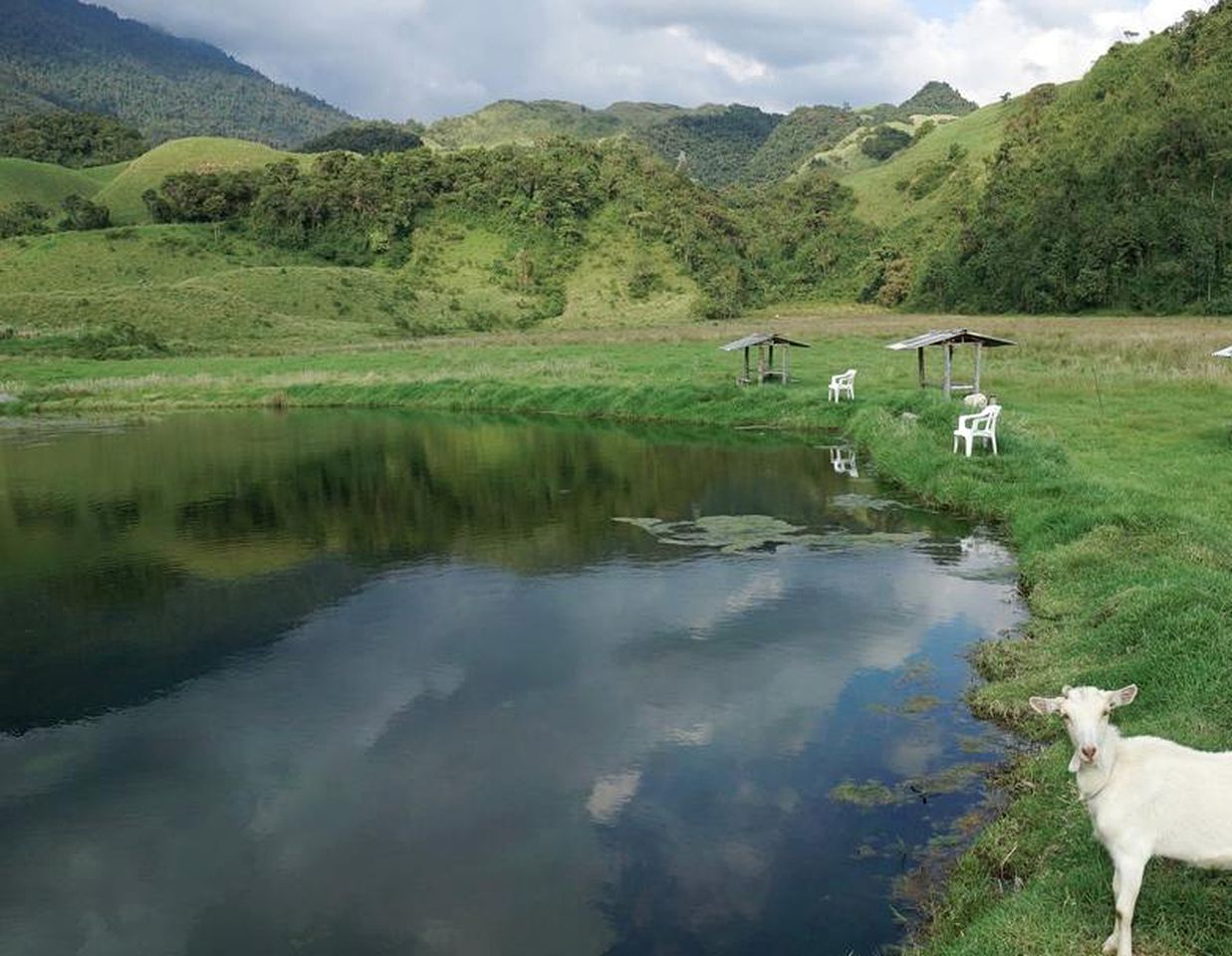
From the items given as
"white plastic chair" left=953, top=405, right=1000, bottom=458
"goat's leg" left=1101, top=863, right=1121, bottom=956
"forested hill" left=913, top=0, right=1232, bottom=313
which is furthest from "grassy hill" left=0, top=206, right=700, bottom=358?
"goat's leg" left=1101, top=863, right=1121, bottom=956

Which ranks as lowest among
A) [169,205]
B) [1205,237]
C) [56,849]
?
[56,849]

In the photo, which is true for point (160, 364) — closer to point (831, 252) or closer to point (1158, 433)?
point (1158, 433)

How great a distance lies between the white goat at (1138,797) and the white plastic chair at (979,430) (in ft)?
54.4

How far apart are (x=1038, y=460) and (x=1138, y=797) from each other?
15.9 meters

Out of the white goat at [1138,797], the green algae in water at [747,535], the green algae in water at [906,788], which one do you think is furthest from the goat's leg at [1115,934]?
the green algae in water at [747,535]

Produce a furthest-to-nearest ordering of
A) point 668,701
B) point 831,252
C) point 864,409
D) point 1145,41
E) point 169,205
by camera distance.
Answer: point 831,252, point 169,205, point 1145,41, point 864,409, point 668,701

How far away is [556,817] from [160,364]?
54.3 metres

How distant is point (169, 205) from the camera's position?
A: 4262 inches

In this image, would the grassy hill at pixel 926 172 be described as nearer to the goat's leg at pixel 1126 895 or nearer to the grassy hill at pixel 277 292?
the grassy hill at pixel 277 292

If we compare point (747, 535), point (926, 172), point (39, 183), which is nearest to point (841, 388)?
point (747, 535)

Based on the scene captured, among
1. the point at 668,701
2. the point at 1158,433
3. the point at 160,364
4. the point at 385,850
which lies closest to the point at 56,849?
the point at 385,850

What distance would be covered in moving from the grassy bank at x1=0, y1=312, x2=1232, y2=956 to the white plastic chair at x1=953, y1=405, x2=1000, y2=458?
44 centimetres

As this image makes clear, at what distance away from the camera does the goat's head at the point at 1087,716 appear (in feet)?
18.4

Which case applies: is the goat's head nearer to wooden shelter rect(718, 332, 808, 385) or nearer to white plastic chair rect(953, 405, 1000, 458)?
white plastic chair rect(953, 405, 1000, 458)
